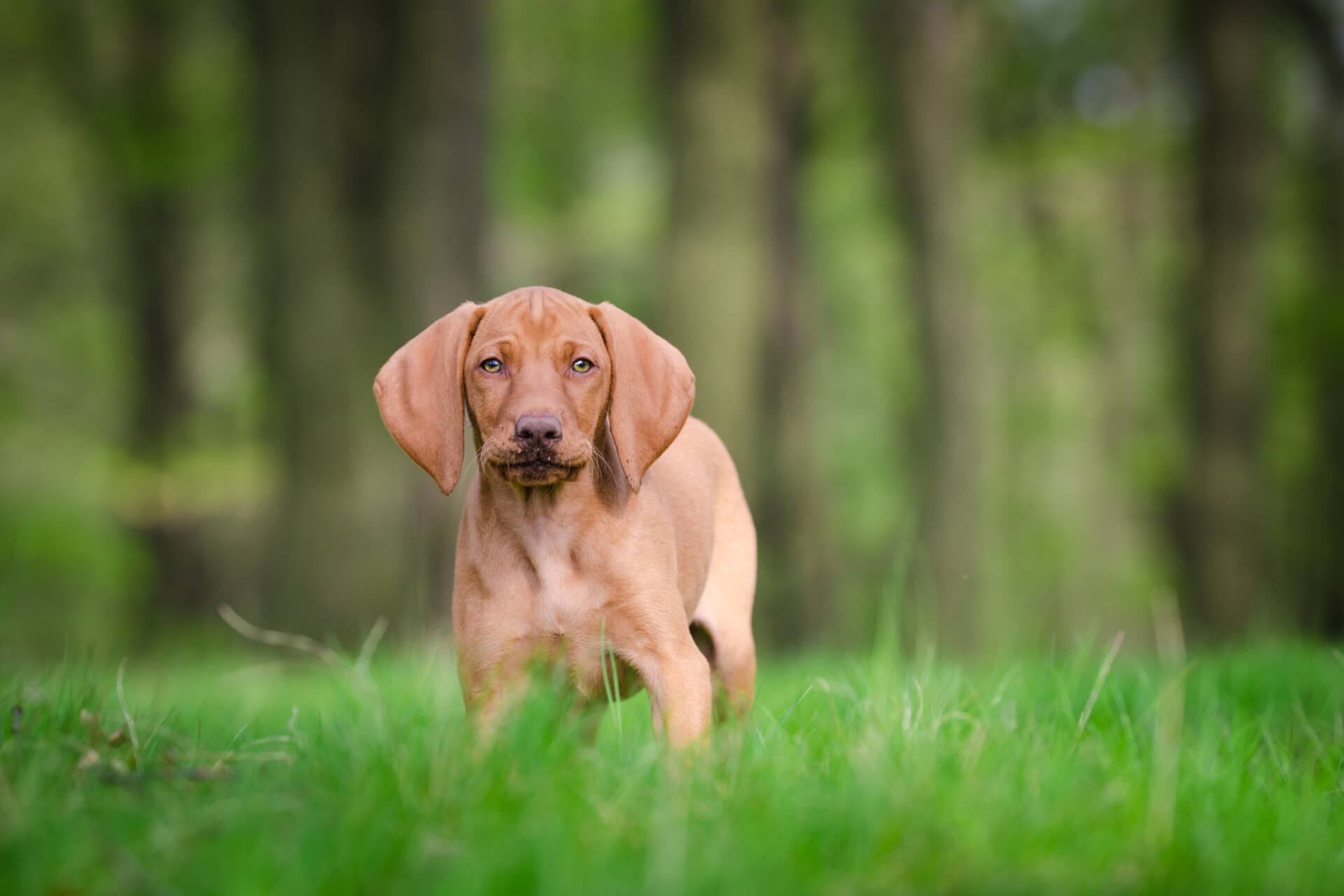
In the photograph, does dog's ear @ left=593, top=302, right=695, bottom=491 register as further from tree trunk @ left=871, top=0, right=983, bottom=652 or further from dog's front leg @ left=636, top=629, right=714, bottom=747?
tree trunk @ left=871, top=0, right=983, bottom=652

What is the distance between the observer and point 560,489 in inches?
149

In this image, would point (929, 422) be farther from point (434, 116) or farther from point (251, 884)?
point (251, 884)

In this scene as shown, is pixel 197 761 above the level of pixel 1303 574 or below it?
above

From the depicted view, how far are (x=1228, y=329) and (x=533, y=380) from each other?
1531 cm

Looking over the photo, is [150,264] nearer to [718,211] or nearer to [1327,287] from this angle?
[718,211]

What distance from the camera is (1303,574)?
21.1 meters

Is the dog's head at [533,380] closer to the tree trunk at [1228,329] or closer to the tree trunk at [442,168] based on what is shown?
the tree trunk at [442,168]

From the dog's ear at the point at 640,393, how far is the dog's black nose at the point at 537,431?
29 cm

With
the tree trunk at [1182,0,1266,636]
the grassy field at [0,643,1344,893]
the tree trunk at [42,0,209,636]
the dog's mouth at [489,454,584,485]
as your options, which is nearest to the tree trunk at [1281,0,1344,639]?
the tree trunk at [1182,0,1266,636]

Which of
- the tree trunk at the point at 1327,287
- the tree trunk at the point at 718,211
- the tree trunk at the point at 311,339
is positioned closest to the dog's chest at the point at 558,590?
the tree trunk at the point at 311,339

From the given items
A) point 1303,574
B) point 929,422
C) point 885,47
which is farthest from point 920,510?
point 1303,574

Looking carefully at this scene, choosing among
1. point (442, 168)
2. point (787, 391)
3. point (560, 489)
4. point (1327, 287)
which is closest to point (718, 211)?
point (442, 168)

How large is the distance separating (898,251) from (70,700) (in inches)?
524

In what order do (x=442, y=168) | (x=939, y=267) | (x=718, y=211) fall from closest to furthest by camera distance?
(x=442, y=168)
(x=718, y=211)
(x=939, y=267)
